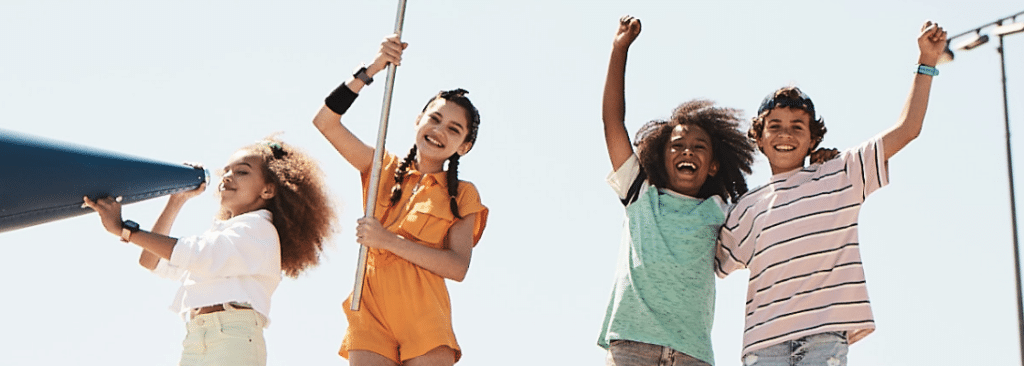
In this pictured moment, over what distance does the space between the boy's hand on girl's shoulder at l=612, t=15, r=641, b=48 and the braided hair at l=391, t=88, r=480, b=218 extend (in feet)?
2.81

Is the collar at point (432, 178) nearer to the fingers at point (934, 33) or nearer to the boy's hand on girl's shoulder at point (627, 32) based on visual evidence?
the boy's hand on girl's shoulder at point (627, 32)

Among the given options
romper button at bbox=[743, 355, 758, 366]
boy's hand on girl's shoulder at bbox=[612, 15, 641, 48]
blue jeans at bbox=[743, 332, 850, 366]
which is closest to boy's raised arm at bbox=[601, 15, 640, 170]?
boy's hand on girl's shoulder at bbox=[612, 15, 641, 48]

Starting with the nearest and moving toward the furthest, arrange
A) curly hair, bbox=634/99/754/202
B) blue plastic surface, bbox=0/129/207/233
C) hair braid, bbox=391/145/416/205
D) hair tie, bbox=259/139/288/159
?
blue plastic surface, bbox=0/129/207/233 → hair braid, bbox=391/145/416/205 → curly hair, bbox=634/99/754/202 → hair tie, bbox=259/139/288/159

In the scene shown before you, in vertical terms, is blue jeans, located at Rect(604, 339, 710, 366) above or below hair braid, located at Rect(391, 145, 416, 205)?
below

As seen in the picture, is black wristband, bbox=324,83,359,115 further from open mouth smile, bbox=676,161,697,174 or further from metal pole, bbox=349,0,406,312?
open mouth smile, bbox=676,161,697,174

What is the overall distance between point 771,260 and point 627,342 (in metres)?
0.80

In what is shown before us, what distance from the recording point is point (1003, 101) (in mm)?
12797

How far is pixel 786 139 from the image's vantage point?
5.93 m

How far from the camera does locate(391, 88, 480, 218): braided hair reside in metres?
6.03

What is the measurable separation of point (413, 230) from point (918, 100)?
252 cm

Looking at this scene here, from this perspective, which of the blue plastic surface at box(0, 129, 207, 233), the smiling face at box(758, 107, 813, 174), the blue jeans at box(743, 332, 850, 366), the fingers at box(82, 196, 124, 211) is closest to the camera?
the blue plastic surface at box(0, 129, 207, 233)

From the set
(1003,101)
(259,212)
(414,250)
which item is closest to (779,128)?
(414,250)

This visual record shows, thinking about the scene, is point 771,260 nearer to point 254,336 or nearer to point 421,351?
point 421,351

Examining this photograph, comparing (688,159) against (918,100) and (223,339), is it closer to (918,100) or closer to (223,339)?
(918,100)
